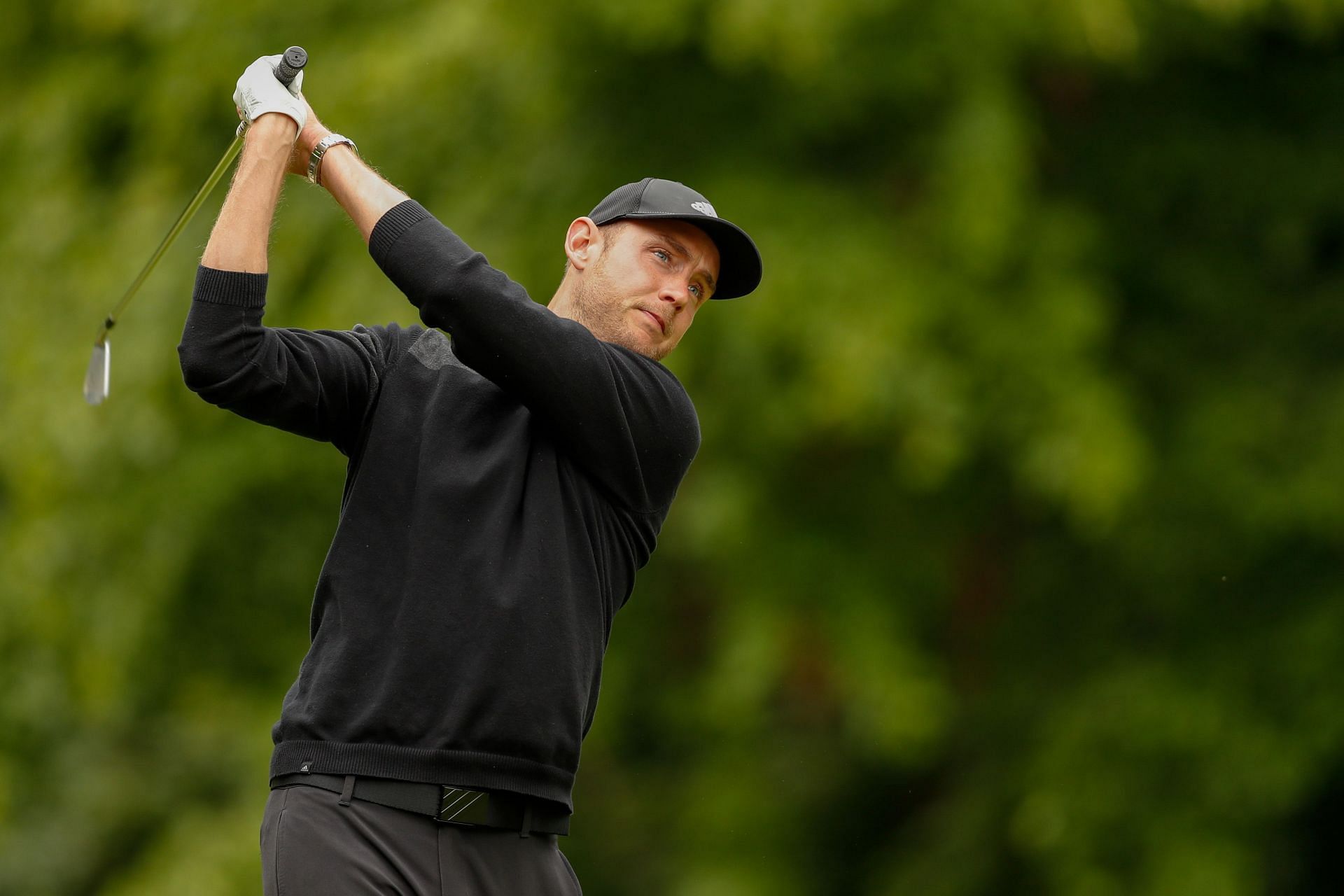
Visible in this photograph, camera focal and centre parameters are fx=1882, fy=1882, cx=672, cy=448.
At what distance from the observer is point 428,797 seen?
310cm

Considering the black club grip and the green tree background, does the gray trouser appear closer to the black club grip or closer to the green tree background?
the black club grip

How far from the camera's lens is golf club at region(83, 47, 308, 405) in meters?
3.30

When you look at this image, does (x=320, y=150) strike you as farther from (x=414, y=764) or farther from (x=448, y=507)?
(x=414, y=764)

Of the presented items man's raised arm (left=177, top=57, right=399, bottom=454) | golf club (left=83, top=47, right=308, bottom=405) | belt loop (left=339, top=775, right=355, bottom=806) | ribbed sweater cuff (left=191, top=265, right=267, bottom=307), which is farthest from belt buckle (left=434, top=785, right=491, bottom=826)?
golf club (left=83, top=47, right=308, bottom=405)

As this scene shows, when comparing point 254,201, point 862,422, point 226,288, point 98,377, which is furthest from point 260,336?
point 862,422

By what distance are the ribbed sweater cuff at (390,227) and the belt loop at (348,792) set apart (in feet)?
2.83

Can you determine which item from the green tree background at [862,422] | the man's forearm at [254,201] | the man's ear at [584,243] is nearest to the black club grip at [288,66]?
the man's forearm at [254,201]

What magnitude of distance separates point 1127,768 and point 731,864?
6.76 ft

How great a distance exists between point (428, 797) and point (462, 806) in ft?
0.21

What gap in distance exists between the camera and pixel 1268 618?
920 centimetres

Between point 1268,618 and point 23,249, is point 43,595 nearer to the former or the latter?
point 23,249

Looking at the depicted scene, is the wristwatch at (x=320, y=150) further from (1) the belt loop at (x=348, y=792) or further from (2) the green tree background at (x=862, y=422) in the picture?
(2) the green tree background at (x=862, y=422)

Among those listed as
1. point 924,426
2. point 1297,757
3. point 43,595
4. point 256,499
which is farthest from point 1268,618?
point 43,595

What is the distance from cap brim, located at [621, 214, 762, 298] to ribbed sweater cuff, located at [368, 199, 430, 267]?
60 centimetres
